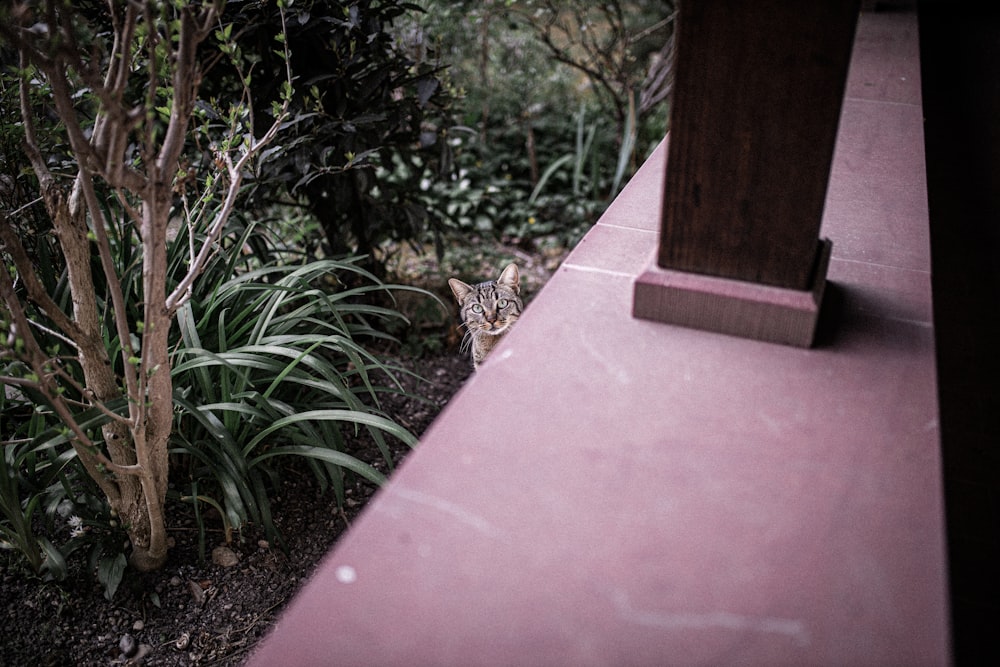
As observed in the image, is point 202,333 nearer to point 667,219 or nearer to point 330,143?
point 330,143

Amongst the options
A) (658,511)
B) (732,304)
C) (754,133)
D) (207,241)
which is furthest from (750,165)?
(207,241)

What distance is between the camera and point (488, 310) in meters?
2.79

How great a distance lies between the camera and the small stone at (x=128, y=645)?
183 centimetres

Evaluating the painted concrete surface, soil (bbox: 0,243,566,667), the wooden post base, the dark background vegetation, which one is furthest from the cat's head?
the wooden post base

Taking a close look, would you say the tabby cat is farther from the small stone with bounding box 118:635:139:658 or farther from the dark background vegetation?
the small stone with bounding box 118:635:139:658

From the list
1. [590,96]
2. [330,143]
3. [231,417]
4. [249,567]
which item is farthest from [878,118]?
[590,96]

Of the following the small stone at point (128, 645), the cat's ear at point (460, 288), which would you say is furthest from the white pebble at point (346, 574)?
the cat's ear at point (460, 288)

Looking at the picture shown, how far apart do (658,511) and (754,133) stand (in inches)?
25.6

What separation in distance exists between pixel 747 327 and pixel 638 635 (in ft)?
2.21

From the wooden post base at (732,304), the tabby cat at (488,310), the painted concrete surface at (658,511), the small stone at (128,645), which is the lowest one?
the small stone at (128,645)

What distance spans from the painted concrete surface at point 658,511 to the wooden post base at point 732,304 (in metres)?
0.03

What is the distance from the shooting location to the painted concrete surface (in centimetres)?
80

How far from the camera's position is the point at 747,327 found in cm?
130

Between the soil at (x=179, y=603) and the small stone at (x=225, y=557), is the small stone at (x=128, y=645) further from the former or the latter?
the small stone at (x=225, y=557)
